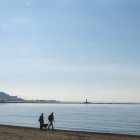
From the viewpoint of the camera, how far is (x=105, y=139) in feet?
93.1

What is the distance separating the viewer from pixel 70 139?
26.9 metres

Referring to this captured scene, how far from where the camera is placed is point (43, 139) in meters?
26.1

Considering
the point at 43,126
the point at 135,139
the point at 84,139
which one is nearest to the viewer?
the point at 84,139

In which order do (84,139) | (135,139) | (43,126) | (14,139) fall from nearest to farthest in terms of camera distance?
(14,139) < (84,139) < (135,139) < (43,126)

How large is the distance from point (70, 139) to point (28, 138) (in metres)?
3.36

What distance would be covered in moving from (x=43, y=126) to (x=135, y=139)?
12.5m

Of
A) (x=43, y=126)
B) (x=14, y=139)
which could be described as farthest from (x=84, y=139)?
(x=43, y=126)

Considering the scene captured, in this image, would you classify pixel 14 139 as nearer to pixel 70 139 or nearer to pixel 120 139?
pixel 70 139

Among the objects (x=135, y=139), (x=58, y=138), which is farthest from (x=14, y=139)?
(x=135, y=139)

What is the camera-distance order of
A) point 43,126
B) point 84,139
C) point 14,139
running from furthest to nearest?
point 43,126
point 84,139
point 14,139

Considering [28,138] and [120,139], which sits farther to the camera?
[120,139]

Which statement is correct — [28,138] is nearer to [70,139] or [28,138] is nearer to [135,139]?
[70,139]

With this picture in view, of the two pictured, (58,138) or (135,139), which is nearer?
(58,138)

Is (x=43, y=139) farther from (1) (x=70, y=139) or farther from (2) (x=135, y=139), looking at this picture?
(2) (x=135, y=139)
